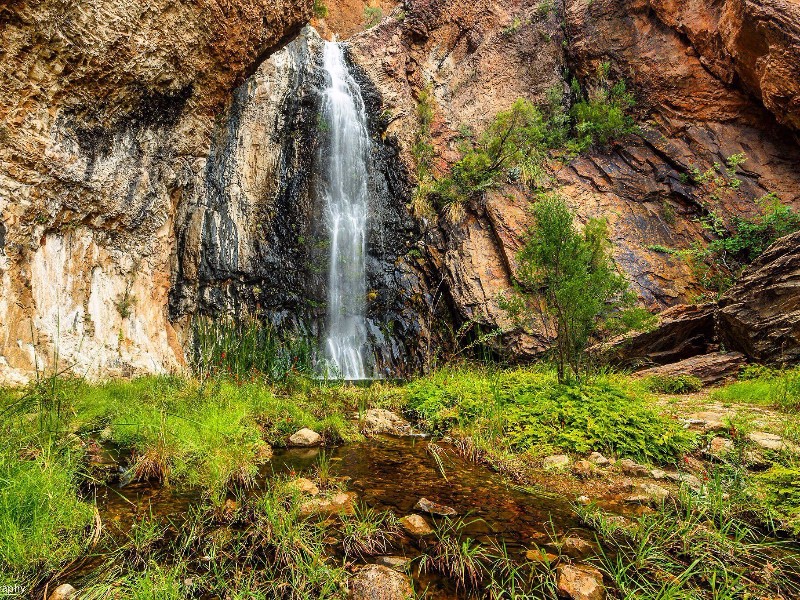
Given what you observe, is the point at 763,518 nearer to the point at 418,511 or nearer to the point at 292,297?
the point at 418,511

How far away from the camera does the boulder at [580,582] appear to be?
72.8 inches

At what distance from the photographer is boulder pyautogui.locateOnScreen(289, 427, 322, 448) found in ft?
14.1

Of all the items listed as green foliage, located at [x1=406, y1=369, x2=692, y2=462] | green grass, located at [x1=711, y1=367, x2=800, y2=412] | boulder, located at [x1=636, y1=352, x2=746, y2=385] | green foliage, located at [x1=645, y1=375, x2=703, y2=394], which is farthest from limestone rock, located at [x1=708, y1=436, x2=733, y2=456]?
boulder, located at [x1=636, y1=352, x2=746, y2=385]

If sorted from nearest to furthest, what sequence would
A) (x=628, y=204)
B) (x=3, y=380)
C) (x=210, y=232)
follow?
(x=3, y=380) → (x=210, y=232) → (x=628, y=204)

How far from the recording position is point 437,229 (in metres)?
12.3

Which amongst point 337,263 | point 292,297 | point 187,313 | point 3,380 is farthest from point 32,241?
point 337,263

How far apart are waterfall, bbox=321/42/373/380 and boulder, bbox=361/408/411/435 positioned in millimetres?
4394

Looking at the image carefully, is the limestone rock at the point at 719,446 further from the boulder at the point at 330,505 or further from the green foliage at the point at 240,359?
the green foliage at the point at 240,359

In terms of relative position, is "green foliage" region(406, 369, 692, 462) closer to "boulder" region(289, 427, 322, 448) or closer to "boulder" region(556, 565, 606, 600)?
"boulder" region(289, 427, 322, 448)

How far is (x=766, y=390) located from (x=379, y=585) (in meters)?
5.78

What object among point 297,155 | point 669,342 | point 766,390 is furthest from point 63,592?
point 297,155

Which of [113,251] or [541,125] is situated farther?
[541,125]

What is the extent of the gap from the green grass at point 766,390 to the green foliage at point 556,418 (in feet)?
5.42

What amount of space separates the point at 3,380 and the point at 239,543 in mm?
5300
